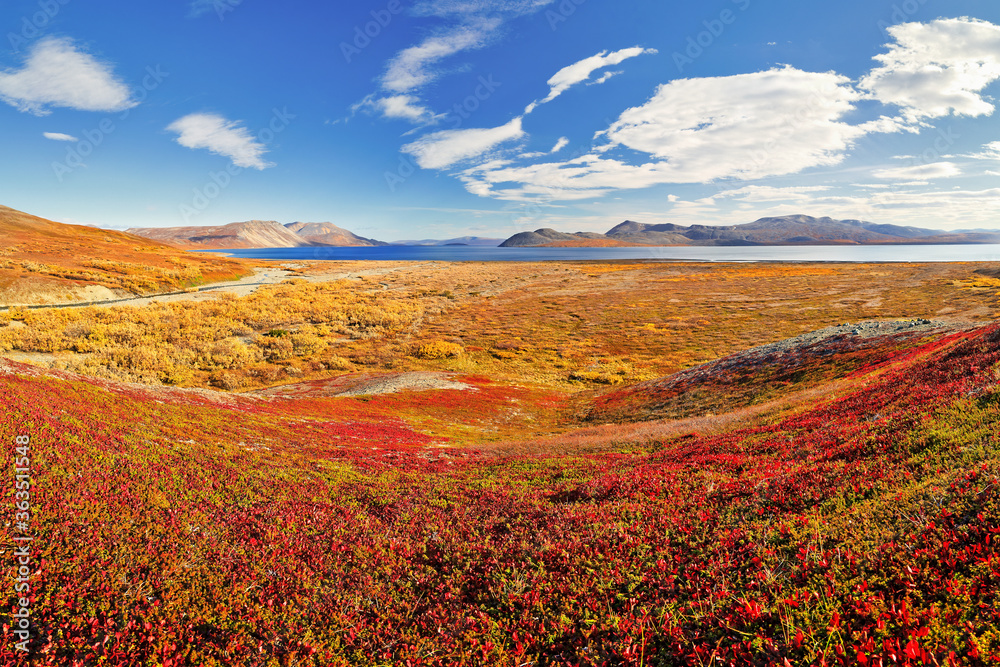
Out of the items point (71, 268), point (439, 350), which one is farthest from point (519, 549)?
point (71, 268)

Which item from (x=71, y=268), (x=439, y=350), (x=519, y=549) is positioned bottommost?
(x=439, y=350)

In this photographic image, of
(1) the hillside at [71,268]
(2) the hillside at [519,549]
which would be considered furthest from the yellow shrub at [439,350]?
(1) the hillside at [71,268]

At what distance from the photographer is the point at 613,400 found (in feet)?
90.0

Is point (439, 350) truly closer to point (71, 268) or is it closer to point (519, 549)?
point (519, 549)

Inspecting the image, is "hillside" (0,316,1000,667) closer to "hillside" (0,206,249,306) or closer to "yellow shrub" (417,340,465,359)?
"yellow shrub" (417,340,465,359)

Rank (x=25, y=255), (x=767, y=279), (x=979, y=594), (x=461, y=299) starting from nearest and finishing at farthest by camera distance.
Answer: (x=979, y=594) → (x=25, y=255) → (x=461, y=299) → (x=767, y=279)

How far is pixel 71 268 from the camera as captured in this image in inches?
2638

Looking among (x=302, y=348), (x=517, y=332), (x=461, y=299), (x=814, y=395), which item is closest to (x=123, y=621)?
(x=814, y=395)

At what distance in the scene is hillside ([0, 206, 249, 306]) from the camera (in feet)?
176

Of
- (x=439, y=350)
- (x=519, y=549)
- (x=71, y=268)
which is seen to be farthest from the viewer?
(x=71, y=268)

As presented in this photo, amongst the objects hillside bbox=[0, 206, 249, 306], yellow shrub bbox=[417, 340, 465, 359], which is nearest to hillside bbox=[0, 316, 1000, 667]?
yellow shrub bbox=[417, 340, 465, 359]

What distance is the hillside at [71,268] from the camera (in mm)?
53750

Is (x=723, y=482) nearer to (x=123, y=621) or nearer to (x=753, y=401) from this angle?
(x=123, y=621)

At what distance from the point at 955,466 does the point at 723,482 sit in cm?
309
